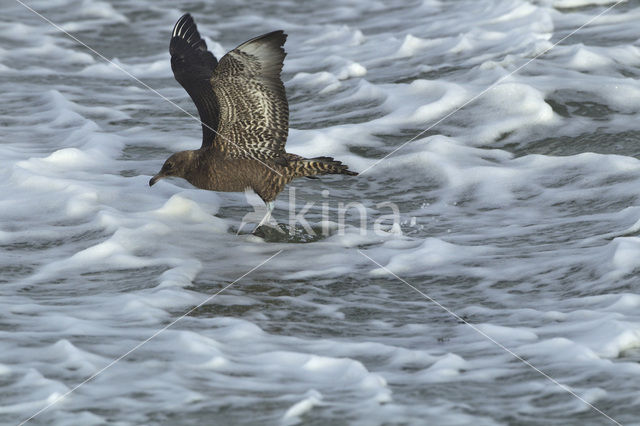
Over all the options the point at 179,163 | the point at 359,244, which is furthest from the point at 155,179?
Result: the point at 359,244

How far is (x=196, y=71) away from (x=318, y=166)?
123 centimetres

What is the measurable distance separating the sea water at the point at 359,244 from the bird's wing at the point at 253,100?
54 cm

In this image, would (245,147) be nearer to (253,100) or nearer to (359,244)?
(253,100)

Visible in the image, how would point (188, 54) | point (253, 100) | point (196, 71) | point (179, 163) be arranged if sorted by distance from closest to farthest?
point (253, 100), point (179, 163), point (196, 71), point (188, 54)

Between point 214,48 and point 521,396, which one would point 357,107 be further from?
point 521,396

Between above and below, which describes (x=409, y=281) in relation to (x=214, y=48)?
below

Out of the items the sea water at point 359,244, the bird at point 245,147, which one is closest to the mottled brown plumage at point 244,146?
the bird at point 245,147

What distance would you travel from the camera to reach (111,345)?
5062 mm

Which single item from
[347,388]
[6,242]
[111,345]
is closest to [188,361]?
[111,345]

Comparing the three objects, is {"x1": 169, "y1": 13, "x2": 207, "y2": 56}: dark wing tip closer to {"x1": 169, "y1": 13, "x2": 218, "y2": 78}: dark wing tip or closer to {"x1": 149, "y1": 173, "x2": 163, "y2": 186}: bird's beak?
{"x1": 169, "y1": 13, "x2": 218, "y2": 78}: dark wing tip

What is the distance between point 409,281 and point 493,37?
584 cm

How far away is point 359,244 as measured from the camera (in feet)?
22.7

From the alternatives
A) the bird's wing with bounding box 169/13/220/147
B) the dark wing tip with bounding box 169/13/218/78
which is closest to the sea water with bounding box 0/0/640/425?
the bird's wing with bounding box 169/13/220/147

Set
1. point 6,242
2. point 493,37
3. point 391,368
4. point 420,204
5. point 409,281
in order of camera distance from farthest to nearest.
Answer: point 493,37, point 420,204, point 6,242, point 409,281, point 391,368
